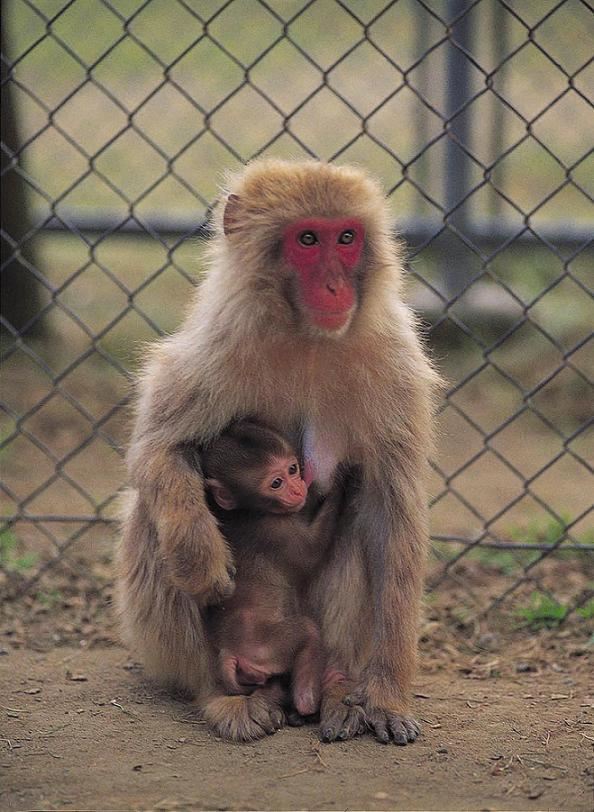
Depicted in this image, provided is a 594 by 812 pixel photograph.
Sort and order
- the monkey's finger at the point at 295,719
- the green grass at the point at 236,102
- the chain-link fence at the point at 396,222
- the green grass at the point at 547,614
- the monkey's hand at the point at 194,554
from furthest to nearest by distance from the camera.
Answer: the green grass at the point at 236,102
the chain-link fence at the point at 396,222
the green grass at the point at 547,614
the monkey's finger at the point at 295,719
the monkey's hand at the point at 194,554

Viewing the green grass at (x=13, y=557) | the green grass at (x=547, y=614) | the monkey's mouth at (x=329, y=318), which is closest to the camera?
the monkey's mouth at (x=329, y=318)

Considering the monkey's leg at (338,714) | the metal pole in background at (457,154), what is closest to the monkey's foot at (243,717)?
the monkey's leg at (338,714)

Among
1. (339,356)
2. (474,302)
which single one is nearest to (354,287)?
(339,356)

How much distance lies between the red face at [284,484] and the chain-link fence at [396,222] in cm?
79

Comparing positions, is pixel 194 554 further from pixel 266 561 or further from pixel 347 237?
pixel 347 237

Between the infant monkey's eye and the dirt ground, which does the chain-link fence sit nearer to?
the infant monkey's eye

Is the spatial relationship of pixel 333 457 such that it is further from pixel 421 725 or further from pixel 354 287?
pixel 421 725

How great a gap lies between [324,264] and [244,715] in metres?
1.28

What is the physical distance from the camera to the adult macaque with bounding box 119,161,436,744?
3.49 meters

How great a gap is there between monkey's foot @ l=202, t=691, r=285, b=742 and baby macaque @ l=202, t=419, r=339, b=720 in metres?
0.07

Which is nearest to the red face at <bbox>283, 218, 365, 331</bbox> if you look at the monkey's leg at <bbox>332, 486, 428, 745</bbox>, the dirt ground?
the monkey's leg at <bbox>332, 486, 428, 745</bbox>

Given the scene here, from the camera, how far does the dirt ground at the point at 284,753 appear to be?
312 cm

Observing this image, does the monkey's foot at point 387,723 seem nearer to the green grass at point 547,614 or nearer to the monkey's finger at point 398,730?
the monkey's finger at point 398,730

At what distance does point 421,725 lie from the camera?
3.60 meters
